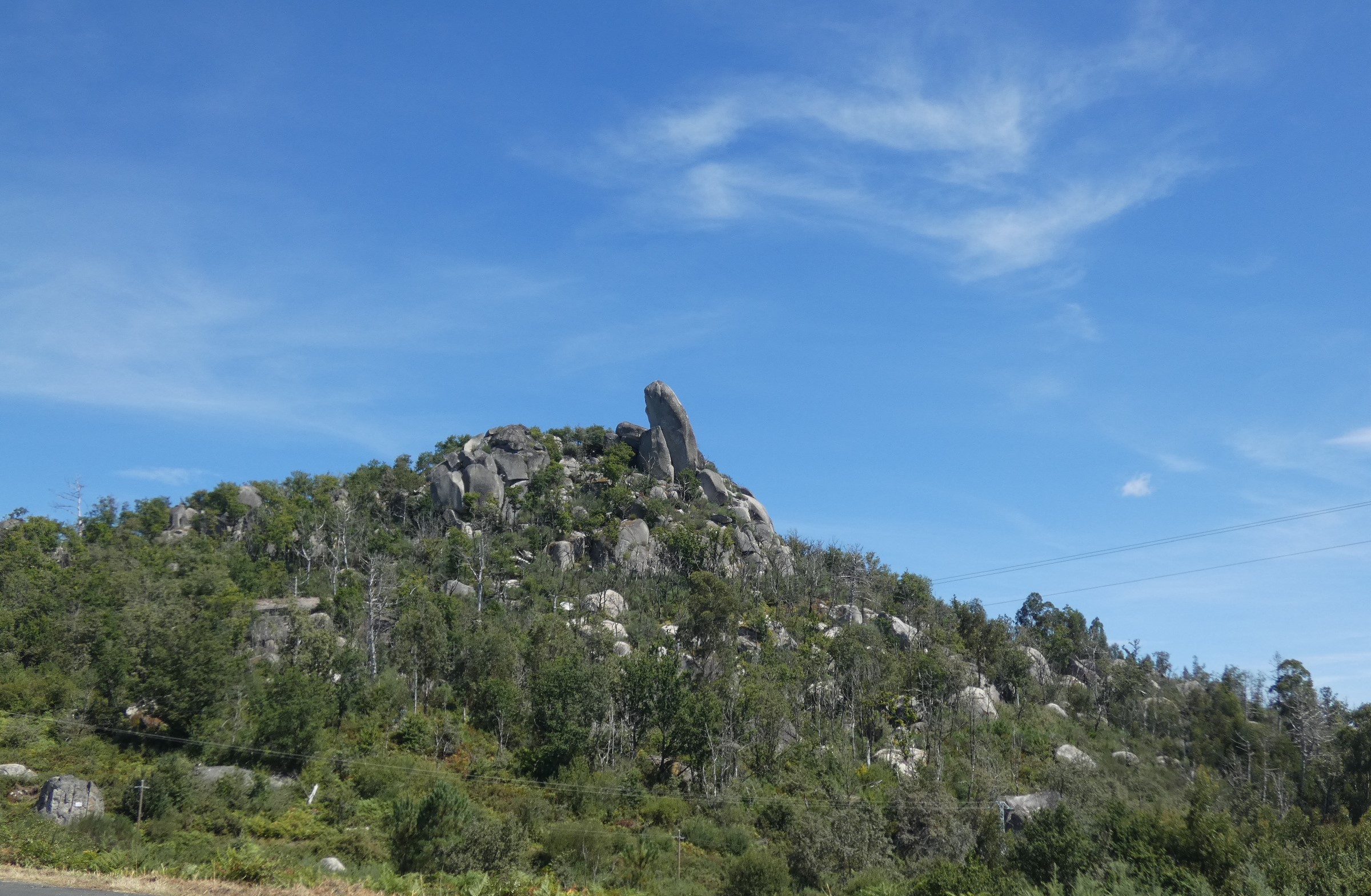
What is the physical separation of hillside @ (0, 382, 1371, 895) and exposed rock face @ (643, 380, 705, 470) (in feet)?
17.9

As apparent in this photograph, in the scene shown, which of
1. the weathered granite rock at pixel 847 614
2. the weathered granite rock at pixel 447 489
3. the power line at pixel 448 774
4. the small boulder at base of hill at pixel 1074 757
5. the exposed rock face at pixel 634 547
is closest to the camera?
the power line at pixel 448 774

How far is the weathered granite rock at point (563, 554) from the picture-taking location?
97125mm

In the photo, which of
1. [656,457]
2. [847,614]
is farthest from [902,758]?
[656,457]

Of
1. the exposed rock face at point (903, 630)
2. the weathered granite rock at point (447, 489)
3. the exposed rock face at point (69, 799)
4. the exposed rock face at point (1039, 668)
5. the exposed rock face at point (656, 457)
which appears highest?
the exposed rock face at point (656, 457)

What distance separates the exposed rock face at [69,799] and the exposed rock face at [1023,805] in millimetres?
46728

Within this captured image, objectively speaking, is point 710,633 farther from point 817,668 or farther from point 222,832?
point 222,832

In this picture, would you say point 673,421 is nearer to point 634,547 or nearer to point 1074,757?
point 634,547

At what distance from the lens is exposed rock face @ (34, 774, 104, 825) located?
132ft

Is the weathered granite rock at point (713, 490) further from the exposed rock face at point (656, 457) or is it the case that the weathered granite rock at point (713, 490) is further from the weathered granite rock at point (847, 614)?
the weathered granite rock at point (847, 614)

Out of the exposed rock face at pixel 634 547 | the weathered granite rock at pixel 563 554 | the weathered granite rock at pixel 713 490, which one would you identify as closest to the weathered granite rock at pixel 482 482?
the weathered granite rock at pixel 563 554

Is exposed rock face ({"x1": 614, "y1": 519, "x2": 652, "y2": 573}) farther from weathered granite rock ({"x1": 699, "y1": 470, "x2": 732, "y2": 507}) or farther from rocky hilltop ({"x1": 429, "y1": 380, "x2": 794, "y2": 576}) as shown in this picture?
weathered granite rock ({"x1": 699, "y1": 470, "x2": 732, "y2": 507})

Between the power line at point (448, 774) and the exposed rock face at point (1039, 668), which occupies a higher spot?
the exposed rock face at point (1039, 668)

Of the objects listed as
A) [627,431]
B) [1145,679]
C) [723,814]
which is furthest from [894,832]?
[627,431]

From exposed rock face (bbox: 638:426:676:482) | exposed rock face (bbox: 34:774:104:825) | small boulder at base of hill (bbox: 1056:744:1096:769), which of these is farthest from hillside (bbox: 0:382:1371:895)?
exposed rock face (bbox: 638:426:676:482)
